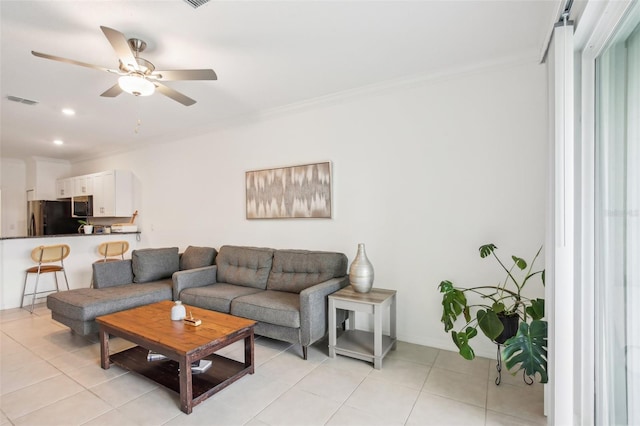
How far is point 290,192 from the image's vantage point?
3.73 meters

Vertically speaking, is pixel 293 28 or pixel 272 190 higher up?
pixel 293 28

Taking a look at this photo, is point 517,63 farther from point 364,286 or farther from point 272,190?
point 272,190

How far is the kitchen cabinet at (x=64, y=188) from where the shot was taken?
21.4 ft

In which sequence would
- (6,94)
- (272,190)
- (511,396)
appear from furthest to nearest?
(272,190) → (6,94) → (511,396)

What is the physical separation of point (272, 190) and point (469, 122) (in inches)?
90.9

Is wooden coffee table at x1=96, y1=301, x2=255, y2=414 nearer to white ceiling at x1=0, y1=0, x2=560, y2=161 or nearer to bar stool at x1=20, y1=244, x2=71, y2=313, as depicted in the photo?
white ceiling at x1=0, y1=0, x2=560, y2=161

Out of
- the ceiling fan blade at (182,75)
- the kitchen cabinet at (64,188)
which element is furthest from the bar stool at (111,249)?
the ceiling fan blade at (182,75)

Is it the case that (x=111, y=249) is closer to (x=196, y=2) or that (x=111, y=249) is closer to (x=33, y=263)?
(x=33, y=263)

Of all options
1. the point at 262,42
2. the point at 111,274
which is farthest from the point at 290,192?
the point at 111,274

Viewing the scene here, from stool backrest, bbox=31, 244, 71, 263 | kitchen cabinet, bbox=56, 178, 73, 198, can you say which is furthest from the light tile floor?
kitchen cabinet, bbox=56, 178, 73, 198

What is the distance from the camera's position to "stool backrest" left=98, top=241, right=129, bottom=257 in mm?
4699

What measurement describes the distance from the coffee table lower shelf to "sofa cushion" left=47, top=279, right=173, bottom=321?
0.58m

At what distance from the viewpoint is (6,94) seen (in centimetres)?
330

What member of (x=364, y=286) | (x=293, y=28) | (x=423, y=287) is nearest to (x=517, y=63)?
(x=293, y=28)
